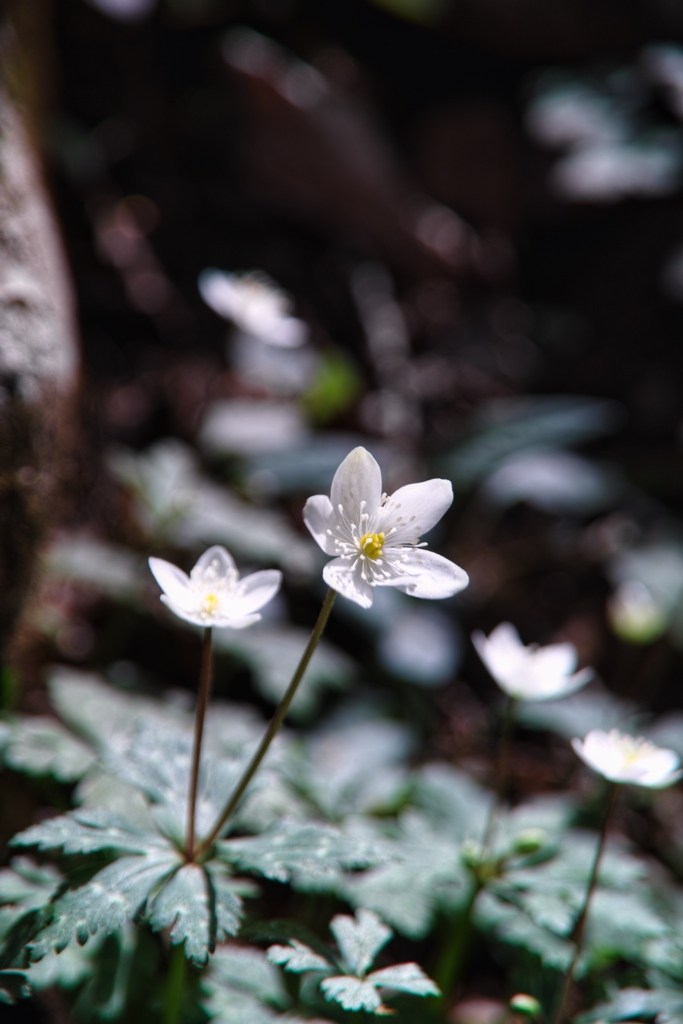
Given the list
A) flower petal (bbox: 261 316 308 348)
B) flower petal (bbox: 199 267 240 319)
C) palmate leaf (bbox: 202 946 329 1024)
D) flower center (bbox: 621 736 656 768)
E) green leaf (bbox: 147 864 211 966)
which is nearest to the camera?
green leaf (bbox: 147 864 211 966)

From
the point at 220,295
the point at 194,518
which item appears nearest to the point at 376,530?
the point at 194,518

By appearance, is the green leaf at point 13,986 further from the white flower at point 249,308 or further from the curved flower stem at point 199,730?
the white flower at point 249,308

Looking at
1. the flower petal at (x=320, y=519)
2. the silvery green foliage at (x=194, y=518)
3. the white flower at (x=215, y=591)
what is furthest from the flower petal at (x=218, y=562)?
the silvery green foliage at (x=194, y=518)

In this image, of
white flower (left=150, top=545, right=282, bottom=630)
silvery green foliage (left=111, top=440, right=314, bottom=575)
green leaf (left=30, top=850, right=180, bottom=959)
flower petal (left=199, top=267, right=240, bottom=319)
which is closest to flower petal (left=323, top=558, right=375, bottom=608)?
white flower (left=150, top=545, right=282, bottom=630)

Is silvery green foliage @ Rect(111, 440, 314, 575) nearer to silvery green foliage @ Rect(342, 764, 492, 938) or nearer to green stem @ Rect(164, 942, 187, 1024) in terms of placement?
silvery green foliage @ Rect(342, 764, 492, 938)

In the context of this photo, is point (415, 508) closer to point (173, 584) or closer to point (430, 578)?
point (430, 578)

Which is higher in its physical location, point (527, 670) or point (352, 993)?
point (527, 670)
